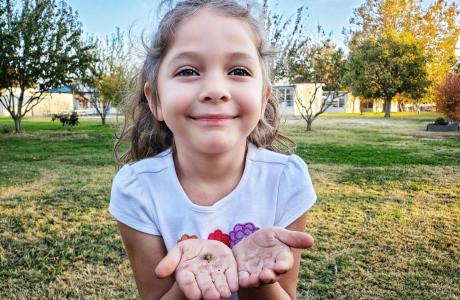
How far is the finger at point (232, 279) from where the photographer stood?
1.25 meters

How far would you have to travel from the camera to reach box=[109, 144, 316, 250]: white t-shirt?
1694 millimetres

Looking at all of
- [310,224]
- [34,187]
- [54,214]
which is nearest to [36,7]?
[34,187]

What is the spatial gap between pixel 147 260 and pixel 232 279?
53cm

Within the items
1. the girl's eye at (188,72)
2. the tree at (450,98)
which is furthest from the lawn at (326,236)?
the tree at (450,98)

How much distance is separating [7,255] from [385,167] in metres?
6.23

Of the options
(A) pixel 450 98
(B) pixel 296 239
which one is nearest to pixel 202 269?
(B) pixel 296 239

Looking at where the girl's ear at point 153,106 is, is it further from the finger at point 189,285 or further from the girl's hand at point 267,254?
the finger at point 189,285

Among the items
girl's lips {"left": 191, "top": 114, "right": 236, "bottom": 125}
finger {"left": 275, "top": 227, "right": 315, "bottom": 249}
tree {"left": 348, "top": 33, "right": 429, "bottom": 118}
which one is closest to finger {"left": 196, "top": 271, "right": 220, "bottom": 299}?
finger {"left": 275, "top": 227, "right": 315, "bottom": 249}

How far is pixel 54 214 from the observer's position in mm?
4488

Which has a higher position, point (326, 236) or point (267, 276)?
point (267, 276)

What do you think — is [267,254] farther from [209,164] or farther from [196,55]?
[196,55]

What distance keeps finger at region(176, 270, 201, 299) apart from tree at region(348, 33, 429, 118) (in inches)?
1140

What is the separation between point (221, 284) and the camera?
1.22 meters

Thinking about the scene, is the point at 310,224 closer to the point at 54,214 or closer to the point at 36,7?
Answer: the point at 54,214
